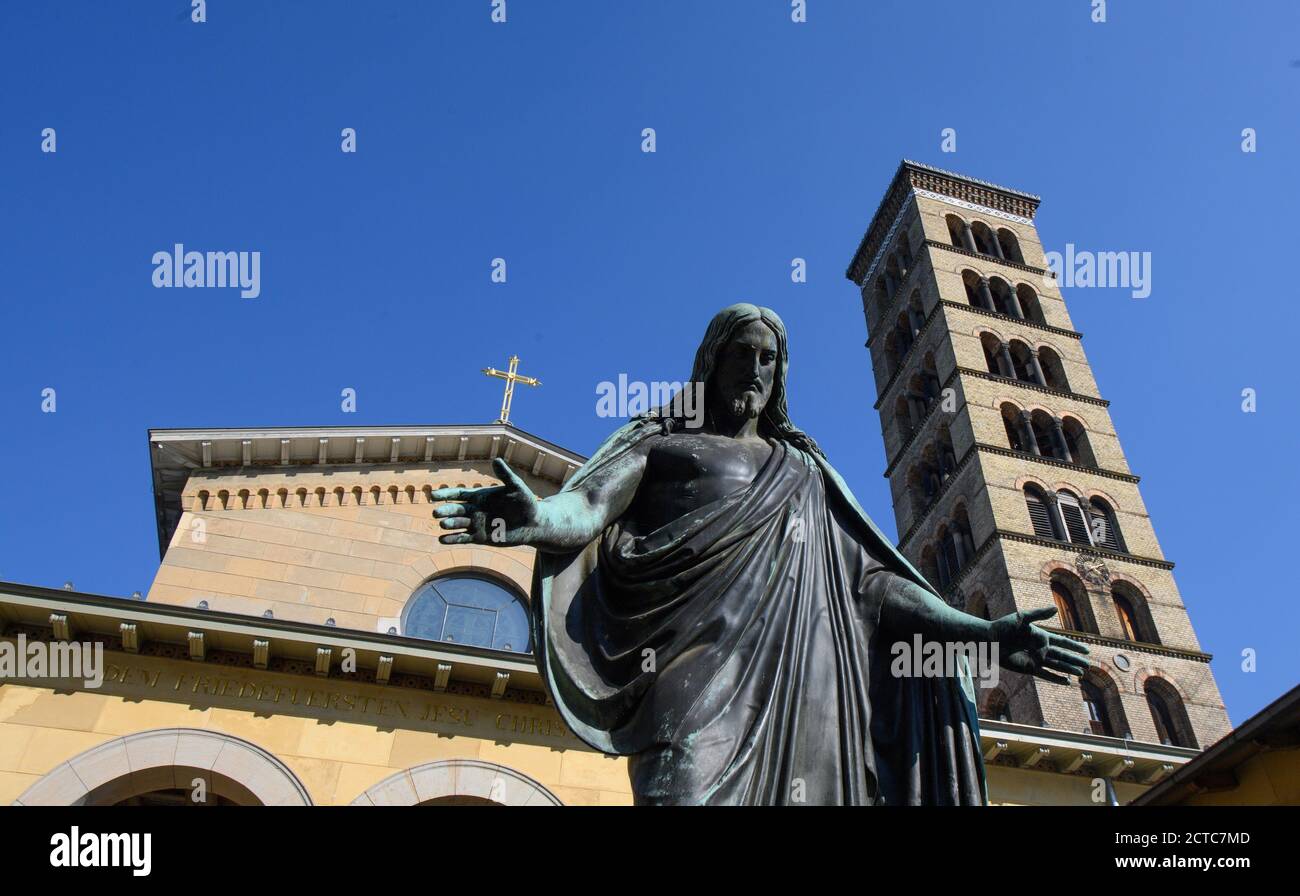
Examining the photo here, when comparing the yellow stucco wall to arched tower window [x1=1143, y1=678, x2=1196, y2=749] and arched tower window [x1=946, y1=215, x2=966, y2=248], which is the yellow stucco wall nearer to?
arched tower window [x1=1143, y1=678, x2=1196, y2=749]

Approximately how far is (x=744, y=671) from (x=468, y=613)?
1736cm

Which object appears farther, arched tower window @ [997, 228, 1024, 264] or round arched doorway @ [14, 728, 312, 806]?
arched tower window @ [997, 228, 1024, 264]

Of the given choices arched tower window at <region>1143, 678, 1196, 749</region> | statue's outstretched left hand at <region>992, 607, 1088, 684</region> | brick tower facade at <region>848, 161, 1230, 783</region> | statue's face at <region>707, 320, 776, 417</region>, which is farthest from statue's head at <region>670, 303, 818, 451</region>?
arched tower window at <region>1143, 678, 1196, 749</region>

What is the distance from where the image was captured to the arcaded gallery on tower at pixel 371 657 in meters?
14.0

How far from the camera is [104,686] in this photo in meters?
14.3

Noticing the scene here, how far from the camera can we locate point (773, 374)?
399 cm

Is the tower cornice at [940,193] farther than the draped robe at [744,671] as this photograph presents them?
Yes

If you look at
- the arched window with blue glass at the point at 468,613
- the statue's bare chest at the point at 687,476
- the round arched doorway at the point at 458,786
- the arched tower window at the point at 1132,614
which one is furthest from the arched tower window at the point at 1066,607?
the statue's bare chest at the point at 687,476

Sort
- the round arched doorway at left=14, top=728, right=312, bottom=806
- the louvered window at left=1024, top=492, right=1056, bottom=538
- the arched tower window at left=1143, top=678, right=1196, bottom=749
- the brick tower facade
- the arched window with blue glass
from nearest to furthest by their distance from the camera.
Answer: the round arched doorway at left=14, top=728, right=312, bottom=806 < the arched window with blue glass < the arched tower window at left=1143, top=678, right=1196, bottom=749 < the brick tower facade < the louvered window at left=1024, top=492, right=1056, bottom=538

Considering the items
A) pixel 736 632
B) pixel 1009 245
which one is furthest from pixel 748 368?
pixel 1009 245

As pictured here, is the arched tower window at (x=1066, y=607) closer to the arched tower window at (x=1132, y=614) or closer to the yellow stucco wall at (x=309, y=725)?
the arched tower window at (x=1132, y=614)

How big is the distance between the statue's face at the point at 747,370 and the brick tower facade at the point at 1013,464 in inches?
1160

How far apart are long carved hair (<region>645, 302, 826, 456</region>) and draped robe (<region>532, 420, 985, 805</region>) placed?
48 cm

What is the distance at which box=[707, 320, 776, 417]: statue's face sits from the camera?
388 cm
